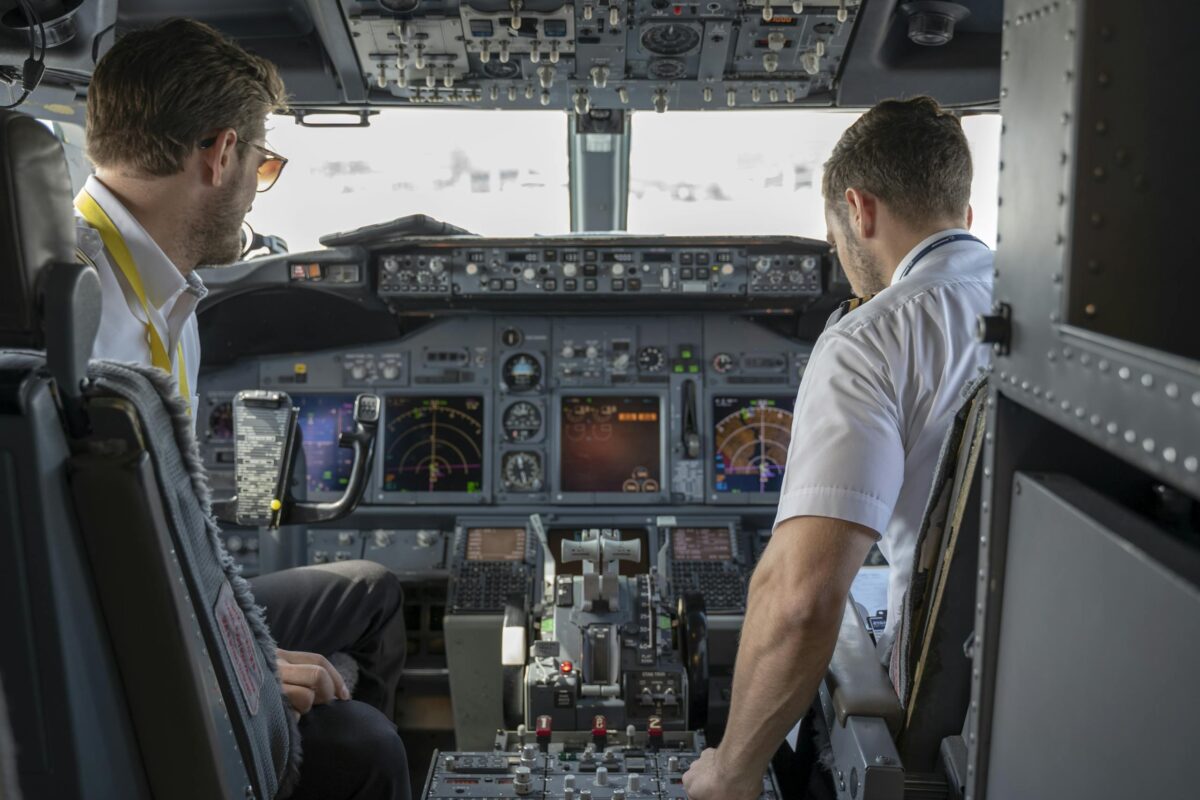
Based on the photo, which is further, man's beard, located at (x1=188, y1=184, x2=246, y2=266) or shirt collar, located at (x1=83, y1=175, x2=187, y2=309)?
man's beard, located at (x1=188, y1=184, x2=246, y2=266)

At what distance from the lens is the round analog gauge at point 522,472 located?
155 inches

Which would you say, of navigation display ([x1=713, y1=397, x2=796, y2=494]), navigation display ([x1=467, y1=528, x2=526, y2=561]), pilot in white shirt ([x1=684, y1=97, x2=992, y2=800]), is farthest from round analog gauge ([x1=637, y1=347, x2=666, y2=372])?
pilot in white shirt ([x1=684, y1=97, x2=992, y2=800])

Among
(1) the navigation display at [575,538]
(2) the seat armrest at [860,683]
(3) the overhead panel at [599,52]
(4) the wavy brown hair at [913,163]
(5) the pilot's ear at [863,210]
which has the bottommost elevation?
(1) the navigation display at [575,538]

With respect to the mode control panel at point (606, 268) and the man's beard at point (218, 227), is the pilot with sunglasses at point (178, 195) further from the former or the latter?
the mode control panel at point (606, 268)

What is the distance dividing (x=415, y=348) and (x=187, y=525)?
9.51ft

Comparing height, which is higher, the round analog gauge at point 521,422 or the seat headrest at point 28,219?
the seat headrest at point 28,219

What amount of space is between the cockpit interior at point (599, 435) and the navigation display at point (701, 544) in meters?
0.02

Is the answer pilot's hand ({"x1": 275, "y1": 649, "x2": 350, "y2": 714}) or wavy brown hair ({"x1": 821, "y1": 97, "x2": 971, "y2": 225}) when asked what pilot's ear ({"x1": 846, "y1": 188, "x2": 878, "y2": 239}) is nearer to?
wavy brown hair ({"x1": 821, "y1": 97, "x2": 971, "y2": 225})

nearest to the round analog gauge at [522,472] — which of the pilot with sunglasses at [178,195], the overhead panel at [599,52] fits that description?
the overhead panel at [599,52]

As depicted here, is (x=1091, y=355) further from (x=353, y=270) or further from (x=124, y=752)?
(x=353, y=270)

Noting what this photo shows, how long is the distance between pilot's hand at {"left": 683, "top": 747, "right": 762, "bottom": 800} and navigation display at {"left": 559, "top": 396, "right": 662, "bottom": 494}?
2194mm

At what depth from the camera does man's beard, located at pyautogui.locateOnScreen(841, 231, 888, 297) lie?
6.37 feet

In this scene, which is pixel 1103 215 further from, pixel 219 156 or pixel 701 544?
pixel 701 544

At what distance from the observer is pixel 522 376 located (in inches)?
157
